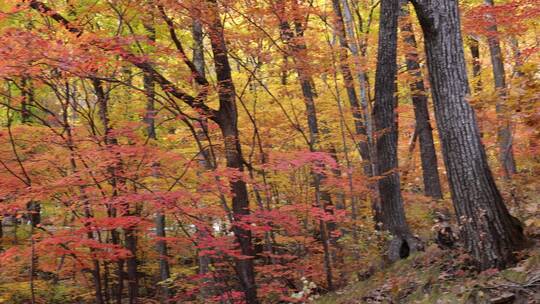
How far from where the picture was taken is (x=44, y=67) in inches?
303

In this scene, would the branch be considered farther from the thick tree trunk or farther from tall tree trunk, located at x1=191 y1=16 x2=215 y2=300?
the thick tree trunk

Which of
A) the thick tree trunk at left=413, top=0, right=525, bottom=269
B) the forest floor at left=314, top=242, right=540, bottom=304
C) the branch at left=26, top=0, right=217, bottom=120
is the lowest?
the forest floor at left=314, top=242, right=540, bottom=304

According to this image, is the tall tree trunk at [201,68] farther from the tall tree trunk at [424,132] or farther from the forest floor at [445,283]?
the tall tree trunk at [424,132]

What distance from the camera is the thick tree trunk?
4.93 meters

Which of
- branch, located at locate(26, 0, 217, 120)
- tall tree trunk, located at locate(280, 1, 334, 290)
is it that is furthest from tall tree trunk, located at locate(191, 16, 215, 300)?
tall tree trunk, located at locate(280, 1, 334, 290)

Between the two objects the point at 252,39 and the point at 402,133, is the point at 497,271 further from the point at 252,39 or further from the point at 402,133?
the point at 402,133

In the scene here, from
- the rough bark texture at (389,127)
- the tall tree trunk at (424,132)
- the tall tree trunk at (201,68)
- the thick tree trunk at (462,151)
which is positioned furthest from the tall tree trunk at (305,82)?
the thick tree trunk at (462,151)

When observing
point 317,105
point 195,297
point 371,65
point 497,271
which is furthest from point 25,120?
point 497,271

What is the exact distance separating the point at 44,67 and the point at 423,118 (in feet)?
29.6

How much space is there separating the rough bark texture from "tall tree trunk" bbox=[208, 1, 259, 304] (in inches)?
100

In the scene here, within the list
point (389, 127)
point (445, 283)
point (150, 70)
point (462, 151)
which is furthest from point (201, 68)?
point (445, 283)

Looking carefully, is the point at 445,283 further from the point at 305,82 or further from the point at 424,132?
the point at 424,132

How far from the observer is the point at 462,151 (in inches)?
200

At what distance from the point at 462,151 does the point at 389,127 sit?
2783mm
